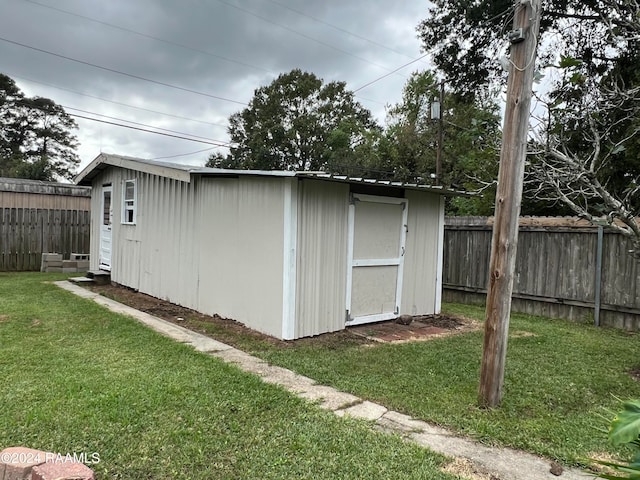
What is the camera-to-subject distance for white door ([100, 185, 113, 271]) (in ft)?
31.3

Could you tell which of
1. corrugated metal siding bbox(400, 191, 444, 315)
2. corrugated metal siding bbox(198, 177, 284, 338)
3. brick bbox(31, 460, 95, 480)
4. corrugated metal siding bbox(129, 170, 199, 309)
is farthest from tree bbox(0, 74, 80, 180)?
brick bbox(31, 460, 95, 480)

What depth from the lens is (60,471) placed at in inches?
81.5

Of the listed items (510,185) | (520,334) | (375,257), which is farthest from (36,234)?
(510,185)

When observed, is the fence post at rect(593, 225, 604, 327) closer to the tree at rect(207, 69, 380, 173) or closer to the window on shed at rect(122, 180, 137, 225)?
the window on shed at rect(122, 180, 137, 225)

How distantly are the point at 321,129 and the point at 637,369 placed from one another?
27.6 m

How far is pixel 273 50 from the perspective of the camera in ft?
47.4

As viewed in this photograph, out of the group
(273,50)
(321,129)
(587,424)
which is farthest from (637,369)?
(321,129)

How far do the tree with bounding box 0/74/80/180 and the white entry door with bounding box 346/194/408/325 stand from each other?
26657 millimetres

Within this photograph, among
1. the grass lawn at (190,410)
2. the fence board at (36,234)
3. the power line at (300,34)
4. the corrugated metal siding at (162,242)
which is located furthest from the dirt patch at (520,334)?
the fence board at (36,234)

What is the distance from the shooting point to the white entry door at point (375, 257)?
6.10 m

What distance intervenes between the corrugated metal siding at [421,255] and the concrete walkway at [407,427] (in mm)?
3171

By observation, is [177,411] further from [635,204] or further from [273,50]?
[273,50]

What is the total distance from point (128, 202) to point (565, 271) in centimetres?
809

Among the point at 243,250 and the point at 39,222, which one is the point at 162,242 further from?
the point at 39,222
